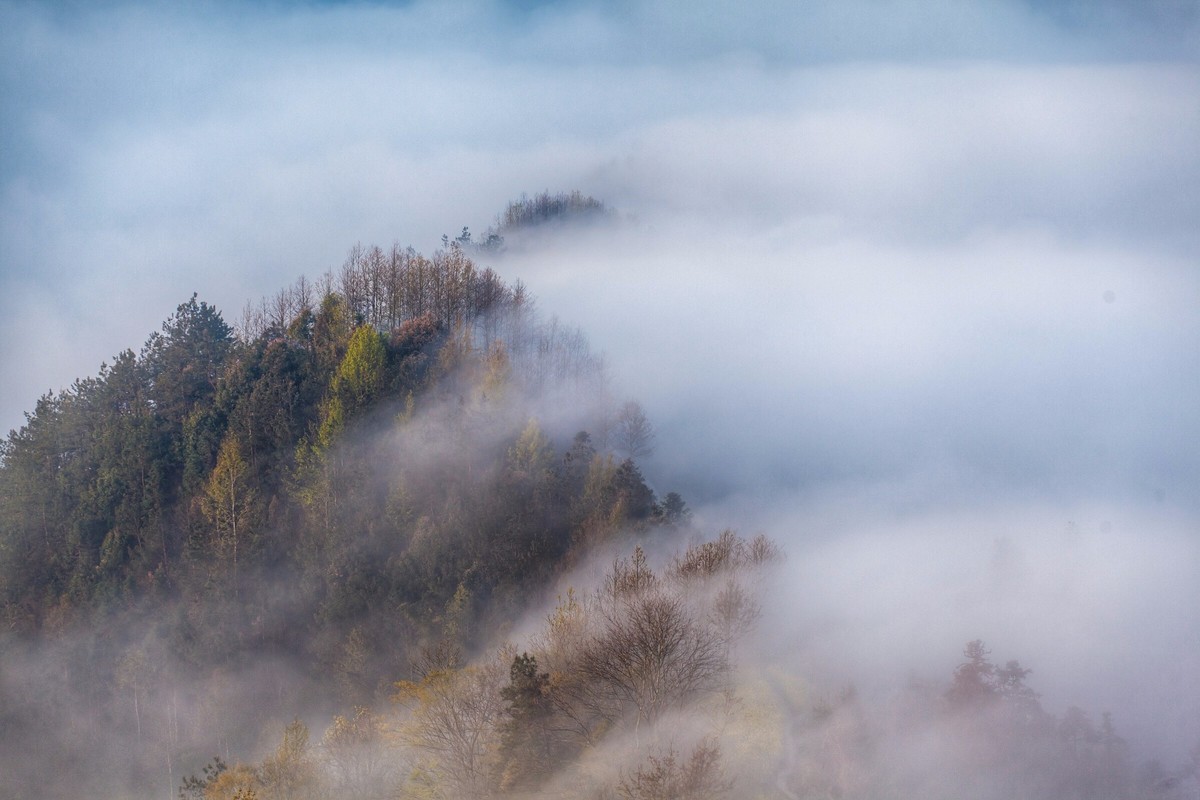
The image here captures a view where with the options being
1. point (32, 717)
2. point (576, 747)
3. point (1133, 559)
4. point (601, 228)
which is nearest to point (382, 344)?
point (32, 717)

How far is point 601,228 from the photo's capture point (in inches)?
6147

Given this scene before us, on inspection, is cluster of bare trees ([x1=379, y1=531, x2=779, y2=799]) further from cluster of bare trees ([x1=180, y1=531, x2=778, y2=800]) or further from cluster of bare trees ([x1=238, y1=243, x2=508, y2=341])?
cluster of bare trees ([x1=238, y1=243, x2=508, y2=341])

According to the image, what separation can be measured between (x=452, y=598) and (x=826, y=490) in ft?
167

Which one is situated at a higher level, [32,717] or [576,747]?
[32,717]

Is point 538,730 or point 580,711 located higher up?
point 580,711

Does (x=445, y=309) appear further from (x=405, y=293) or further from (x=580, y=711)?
(x=580, y=711)

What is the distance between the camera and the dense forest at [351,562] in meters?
52.2

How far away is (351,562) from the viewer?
7056cm

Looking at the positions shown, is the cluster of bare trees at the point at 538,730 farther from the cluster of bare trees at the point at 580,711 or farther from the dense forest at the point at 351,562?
the dense forest at the point at 351,562

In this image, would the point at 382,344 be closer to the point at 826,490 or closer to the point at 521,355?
the point at 521,355

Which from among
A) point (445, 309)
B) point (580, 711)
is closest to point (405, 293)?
point (445, 309)

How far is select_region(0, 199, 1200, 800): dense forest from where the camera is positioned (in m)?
52.2

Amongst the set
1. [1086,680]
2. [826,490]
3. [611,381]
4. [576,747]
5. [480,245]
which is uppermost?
[480,245]

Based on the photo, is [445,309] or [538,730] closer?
[538,730]
